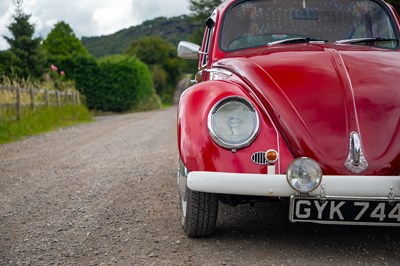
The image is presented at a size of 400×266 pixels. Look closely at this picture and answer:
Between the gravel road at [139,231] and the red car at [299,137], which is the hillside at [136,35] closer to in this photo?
the gravel road at [139,231]

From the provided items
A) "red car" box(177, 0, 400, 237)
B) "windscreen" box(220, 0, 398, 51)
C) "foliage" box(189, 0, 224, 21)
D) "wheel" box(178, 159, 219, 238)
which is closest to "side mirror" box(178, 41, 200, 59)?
"windscreen" box(220, 0, 398, 51)

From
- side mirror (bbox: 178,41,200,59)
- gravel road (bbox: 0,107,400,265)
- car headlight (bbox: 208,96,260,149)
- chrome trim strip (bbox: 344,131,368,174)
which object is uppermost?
side mirror (bbox: 178,41,200,59)

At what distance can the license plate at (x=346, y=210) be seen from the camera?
2.69 metres

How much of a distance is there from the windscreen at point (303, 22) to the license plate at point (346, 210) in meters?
1.73

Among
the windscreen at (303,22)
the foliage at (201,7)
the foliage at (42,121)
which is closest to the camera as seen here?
the windscreen at (303,22)

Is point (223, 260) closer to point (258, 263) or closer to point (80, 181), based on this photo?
point (258, 263)

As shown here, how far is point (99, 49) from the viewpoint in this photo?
102m

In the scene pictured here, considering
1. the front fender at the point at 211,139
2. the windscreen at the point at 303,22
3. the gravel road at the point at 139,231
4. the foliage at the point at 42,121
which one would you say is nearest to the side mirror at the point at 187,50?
the windscreen at the point at 303,22

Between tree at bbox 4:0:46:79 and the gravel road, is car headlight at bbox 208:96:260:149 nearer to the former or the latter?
the gravel road

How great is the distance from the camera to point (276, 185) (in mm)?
2725

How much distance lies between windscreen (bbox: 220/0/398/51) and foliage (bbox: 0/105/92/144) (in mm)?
7514

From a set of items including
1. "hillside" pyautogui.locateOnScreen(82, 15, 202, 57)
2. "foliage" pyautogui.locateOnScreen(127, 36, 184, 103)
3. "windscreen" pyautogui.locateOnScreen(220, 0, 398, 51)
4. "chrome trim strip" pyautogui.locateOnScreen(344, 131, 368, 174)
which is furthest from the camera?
"hillside" pyautogui.locateOnScreen(82, 15, 202, 57)

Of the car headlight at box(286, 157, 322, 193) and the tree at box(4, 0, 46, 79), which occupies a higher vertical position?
the tree at box(4, 0, 46, 79)

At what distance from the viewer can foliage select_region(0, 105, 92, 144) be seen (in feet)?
37.5
